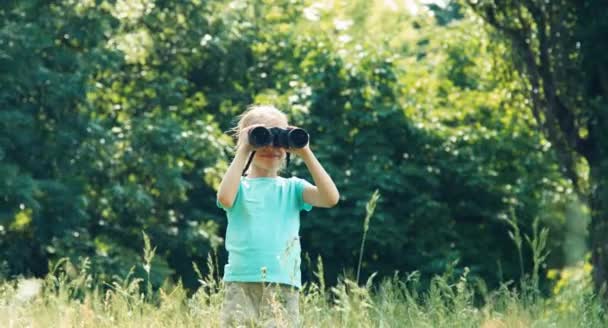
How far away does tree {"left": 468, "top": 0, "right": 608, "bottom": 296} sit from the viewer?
39.2 feet

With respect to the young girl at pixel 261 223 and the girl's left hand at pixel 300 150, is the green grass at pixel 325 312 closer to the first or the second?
the young girl at pixel 261 223

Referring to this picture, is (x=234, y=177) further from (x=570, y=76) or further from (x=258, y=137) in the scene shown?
(x=570, y=76)

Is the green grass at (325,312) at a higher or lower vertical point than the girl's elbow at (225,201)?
lower

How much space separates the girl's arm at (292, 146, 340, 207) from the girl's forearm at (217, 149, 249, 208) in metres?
0.25

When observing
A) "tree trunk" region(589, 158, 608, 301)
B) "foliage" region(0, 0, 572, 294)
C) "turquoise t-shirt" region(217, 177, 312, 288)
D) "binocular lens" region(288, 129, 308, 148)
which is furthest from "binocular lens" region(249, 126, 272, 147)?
"foliage" region(0, 0, 572, 294)

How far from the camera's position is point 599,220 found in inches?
458

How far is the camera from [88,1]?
14.5 meters

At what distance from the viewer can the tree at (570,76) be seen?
1196 centimetres

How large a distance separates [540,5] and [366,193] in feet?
15.3

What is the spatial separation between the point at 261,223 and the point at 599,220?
24.1 ft

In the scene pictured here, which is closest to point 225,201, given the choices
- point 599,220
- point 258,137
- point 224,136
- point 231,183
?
point 231,183

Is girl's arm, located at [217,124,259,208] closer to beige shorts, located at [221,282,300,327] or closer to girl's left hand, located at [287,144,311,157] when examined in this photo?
girl's left hand, located at [287,144,311,157]

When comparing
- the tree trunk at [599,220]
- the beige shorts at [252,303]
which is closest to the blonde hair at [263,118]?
the beige shorts at [252,303]

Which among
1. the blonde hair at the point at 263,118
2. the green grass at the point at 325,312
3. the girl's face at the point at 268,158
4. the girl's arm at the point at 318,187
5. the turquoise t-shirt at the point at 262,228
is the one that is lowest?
the green grass at the point at 325,312
